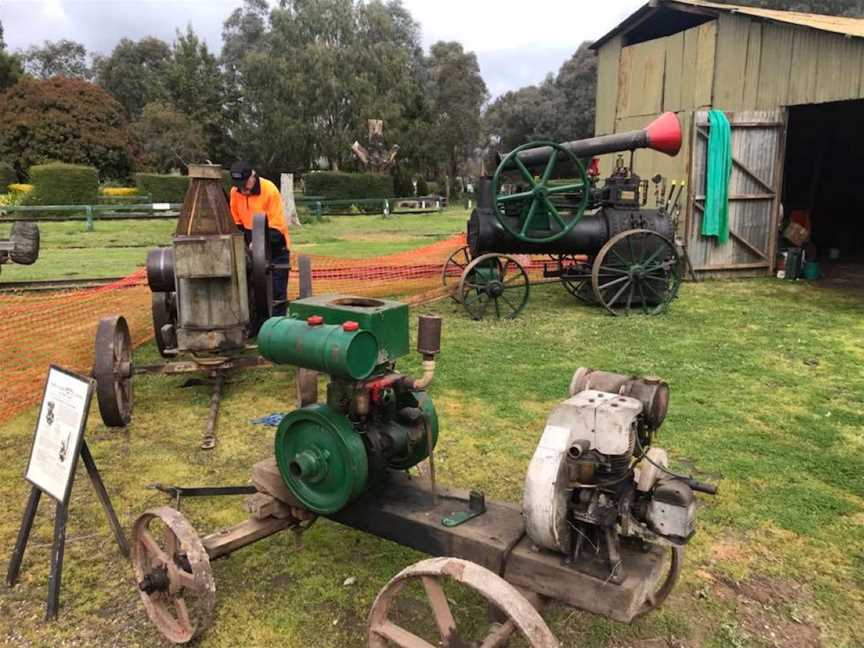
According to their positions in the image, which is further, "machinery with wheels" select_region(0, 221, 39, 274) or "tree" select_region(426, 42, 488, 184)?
"tree" select_region(426, 42, 488, 184)

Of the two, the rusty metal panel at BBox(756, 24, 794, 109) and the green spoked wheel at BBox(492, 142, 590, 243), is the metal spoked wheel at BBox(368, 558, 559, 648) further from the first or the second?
the rusty metal panel at BBox(756, 24, 794, 109)

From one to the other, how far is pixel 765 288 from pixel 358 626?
31.3ft

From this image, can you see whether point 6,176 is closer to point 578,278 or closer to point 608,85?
point 608,85

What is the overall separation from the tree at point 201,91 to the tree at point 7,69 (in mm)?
8012

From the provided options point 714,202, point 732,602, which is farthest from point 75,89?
point 732,602

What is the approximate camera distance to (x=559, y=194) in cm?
836

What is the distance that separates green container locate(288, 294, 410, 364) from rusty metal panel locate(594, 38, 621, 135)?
11676 millimetres

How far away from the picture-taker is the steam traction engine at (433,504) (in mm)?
2229

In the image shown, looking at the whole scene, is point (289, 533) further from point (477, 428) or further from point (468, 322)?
point (468, 322)

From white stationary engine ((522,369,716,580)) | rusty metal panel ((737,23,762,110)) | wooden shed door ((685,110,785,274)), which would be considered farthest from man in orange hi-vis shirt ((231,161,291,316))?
rusty metal panel ((737,23,762,110))

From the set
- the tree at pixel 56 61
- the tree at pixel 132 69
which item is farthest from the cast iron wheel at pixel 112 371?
the tree at pixel 56 61

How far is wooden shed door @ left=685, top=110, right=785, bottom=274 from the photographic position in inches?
433

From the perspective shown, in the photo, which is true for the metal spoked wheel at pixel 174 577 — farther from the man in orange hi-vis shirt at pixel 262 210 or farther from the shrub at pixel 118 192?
the shrub at pixel 118 192

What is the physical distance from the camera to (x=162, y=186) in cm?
2845
